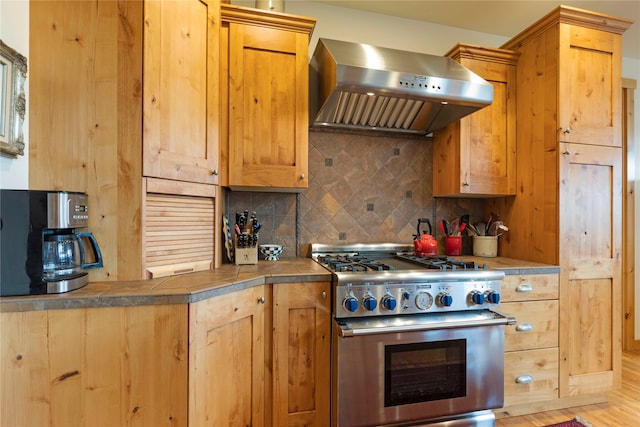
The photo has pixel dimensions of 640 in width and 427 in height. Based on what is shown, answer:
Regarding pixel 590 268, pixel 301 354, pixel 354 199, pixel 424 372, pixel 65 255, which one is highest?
pixel 354 199

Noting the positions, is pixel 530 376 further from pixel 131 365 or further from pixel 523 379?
pixel 131 365

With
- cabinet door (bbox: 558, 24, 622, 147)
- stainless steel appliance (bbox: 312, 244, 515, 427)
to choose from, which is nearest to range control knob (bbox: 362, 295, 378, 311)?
stainless steel appliance (bbox: 312, 244, 515, 427)

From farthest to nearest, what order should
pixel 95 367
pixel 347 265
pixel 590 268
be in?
pixel 590 268 < pixel 347 265 < pixel 95 367

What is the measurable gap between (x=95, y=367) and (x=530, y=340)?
2.23 m

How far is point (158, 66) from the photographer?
128 centimetres

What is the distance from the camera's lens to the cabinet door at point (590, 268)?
72.5 inches

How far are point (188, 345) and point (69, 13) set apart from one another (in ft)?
4.69

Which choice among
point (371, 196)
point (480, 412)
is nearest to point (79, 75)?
point (371, 196)

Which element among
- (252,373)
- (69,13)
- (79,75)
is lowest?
(252,373)

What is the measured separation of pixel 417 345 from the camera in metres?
1.50

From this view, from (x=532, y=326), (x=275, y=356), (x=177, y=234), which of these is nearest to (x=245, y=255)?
(x=177, y=234)

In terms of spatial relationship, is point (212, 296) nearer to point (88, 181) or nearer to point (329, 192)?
point (88, 181)

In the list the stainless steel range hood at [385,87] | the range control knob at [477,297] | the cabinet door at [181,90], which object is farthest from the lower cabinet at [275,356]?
the stainless steel range hood at [385,87]

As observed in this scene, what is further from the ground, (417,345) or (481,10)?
(481,10)
